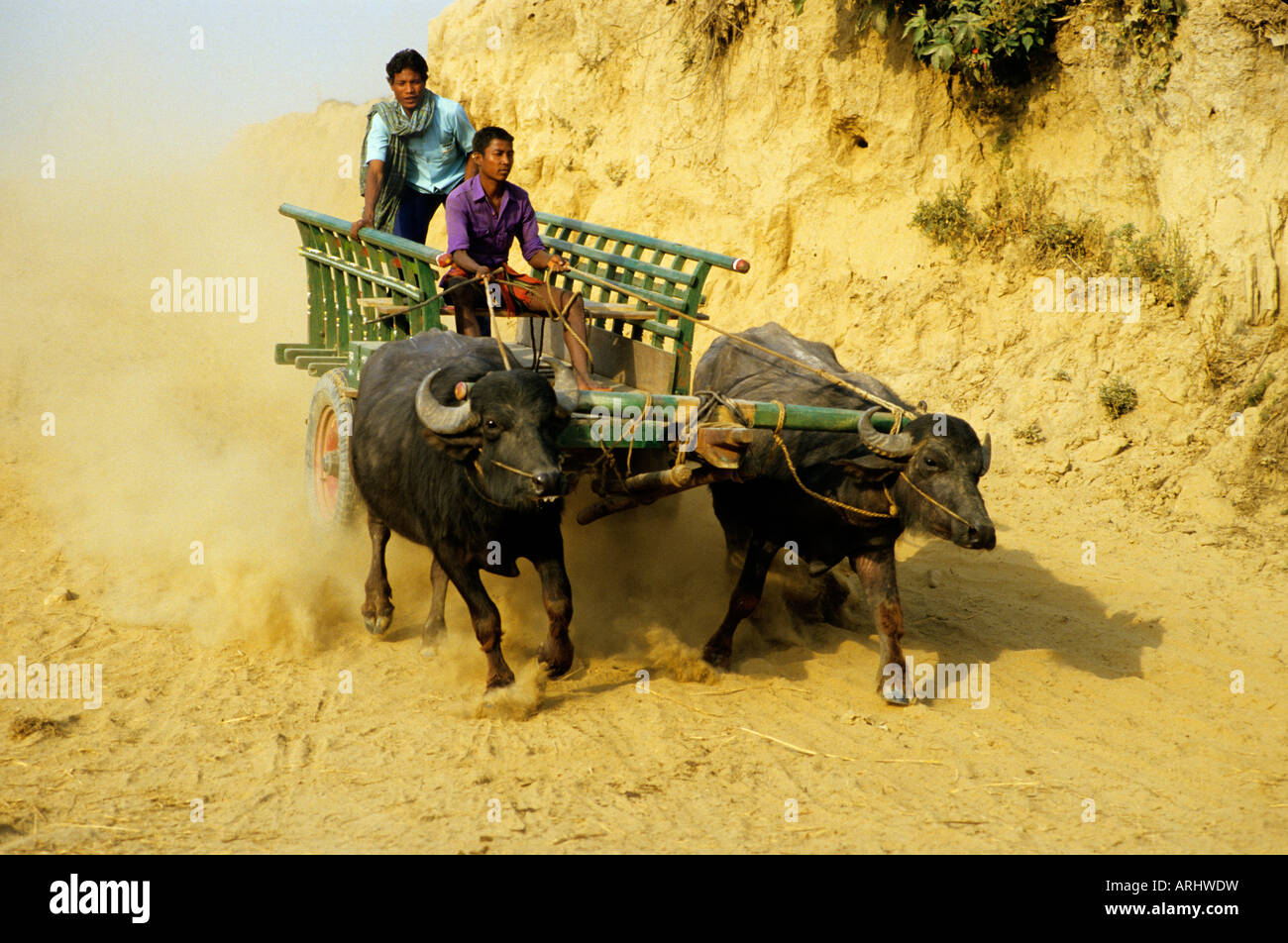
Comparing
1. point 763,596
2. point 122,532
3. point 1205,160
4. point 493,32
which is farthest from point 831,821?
point 493,32

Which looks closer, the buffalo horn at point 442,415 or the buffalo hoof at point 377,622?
the buffalo horn at point 442,415

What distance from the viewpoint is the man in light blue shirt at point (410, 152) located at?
758 cm

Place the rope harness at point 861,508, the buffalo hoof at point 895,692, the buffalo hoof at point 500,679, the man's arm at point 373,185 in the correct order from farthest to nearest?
the man's arm at point 373,185 → the buffalo hoof at point 895,692 → the rope harness at point 861,508 → the buffalo hoof at point 500,679

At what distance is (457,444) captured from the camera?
17.0 feet

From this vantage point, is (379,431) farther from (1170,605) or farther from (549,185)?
(549,185)

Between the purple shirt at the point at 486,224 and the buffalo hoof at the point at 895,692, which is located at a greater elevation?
the purple shirt at the point at 486,224

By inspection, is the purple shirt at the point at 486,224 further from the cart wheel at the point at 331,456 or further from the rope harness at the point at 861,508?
the rope harness at the point at 861,508

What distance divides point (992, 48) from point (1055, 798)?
22.4ft

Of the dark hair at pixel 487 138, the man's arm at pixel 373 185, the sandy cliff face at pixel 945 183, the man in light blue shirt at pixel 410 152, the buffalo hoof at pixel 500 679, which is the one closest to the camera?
the buffalo hoof at pixel 500 679

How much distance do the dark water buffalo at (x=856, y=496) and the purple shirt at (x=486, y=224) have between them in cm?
157

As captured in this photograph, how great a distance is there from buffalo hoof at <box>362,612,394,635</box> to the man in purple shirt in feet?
5.47

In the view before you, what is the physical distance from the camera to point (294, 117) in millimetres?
25281

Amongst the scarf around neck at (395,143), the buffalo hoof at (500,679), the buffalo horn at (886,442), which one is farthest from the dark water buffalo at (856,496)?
the scarf around neck at (395,143)

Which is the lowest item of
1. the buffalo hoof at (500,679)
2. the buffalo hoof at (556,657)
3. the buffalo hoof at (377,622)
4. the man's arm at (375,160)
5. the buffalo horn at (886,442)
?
the buffalo hoof at (500,679)
